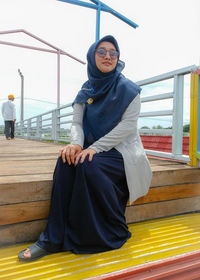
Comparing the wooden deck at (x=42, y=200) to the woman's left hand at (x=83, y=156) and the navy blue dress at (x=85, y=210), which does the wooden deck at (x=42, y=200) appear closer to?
the navy blue dress at (x=85, y=210)

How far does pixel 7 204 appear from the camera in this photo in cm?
128

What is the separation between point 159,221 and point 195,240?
0.35 metres

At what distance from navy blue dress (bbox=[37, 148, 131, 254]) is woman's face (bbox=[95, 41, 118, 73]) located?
57 cm

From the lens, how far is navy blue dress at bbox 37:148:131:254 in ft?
4.02

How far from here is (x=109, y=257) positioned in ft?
3.93

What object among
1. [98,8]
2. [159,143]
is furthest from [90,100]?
[159,143]

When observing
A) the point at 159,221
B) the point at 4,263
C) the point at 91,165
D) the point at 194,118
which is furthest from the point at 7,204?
the point at 194,118

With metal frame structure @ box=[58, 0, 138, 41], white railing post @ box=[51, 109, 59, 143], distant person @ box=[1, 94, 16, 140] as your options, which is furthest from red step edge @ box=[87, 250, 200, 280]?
distant person @ box=[1, 94, 16, 140]

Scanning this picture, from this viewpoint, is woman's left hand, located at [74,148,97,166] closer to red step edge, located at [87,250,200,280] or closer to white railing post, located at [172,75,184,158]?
red step edge, located at [87,250,200,280]

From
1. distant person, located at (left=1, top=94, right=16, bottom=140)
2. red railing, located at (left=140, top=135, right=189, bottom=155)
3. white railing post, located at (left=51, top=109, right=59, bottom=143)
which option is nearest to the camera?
white railing post, located at (left=51, top=109, right=59, bottom=143)

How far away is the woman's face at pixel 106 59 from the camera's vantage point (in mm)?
1488

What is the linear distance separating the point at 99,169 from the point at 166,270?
58 cm

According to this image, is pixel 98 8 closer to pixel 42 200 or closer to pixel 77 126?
pixel 77 126

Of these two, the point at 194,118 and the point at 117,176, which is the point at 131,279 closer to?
the point at 117,176
